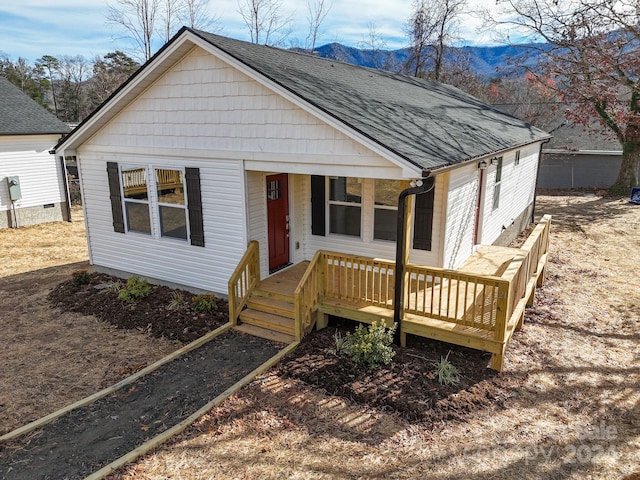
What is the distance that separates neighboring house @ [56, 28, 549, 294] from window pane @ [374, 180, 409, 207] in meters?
0.02

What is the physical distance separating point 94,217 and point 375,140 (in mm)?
7790

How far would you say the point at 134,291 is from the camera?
9523mm

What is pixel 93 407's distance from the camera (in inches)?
237

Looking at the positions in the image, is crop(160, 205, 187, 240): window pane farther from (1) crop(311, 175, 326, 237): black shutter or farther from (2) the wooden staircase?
(1) crop(311, 175, 326, 237): black shutter

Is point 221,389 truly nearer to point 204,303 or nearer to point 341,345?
point 341,345

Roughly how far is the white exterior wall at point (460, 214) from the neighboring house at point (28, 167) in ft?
52.9

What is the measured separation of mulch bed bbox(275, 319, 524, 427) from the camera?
5945mm

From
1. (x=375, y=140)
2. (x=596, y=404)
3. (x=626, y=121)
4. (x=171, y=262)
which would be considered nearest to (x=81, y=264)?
(x=171, y=262)

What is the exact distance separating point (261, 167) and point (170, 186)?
8.26 ft

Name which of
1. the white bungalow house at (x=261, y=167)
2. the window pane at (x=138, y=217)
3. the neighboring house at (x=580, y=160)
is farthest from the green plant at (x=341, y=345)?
the neighboring house at (x=580, y=160)

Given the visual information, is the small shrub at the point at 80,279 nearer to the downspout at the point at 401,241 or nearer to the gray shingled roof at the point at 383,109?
the gray shingled roof at the point at 383,109

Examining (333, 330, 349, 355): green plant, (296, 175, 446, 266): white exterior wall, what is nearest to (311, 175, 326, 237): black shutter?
(296, 175, 446, 266): white exterior wall

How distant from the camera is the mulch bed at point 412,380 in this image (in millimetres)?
5945

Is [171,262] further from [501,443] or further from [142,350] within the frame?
[501,443]
